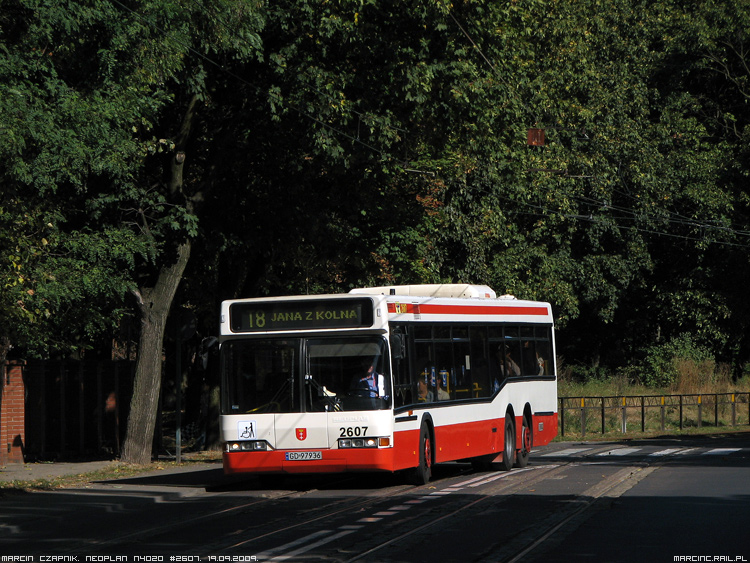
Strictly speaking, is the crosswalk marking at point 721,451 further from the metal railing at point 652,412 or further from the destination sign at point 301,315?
the destination sign at point 301,315

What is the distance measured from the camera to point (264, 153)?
75.7 feet

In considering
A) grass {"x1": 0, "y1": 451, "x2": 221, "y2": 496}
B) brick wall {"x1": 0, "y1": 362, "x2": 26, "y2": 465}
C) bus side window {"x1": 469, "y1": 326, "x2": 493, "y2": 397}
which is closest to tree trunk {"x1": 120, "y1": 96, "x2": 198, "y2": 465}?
grass {"x1": 0, "y1": 451, "x2": 221, "y2": 496}

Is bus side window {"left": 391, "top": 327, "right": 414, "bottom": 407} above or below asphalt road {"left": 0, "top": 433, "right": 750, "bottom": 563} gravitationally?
above

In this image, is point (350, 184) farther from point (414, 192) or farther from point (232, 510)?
point (232, 510)

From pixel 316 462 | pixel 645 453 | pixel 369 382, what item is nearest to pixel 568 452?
pixel 645 453

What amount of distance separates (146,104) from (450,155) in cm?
1158

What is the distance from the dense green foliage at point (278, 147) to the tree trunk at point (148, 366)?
0.28m

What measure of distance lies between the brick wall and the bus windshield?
656 cm

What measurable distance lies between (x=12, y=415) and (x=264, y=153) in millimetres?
7037

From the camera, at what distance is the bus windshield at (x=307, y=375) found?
51.5 feet

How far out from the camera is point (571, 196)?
136 ft

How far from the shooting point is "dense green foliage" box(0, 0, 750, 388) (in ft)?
54.3

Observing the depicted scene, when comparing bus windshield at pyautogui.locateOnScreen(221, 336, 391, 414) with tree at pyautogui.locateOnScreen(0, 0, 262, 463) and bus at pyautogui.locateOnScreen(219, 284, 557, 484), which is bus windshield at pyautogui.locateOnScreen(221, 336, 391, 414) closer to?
bus at pyautogui.locateOnScreen(219, 284, 557, 484)

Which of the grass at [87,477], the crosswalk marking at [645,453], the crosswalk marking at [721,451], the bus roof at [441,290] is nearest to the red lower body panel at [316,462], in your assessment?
the grass at [87,477]
